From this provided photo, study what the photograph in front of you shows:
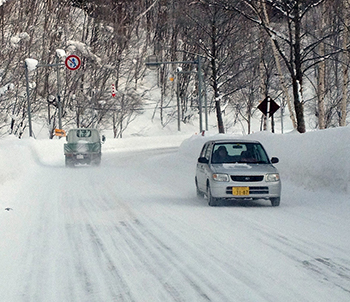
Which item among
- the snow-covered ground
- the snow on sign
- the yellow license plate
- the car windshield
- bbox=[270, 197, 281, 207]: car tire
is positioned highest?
the snow on sign

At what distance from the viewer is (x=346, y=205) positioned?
13.1m

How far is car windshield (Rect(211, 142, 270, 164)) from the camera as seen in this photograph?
14.5 metres

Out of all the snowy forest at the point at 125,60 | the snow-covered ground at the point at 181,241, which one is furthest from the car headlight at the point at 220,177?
the snowy forest at the point at 125,60

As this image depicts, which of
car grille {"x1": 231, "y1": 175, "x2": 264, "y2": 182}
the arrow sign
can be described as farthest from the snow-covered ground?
the arrow sign

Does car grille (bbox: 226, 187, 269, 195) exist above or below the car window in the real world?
below

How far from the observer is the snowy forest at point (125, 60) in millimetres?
44188

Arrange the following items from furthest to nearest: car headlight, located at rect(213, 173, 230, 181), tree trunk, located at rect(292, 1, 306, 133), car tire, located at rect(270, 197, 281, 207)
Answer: tree trunk, located at rect(292, 1, 306, 133) < car tire, located at rect(270, 197, 281, 207) < car headlight, located at rect(213, 173, 230, 181)

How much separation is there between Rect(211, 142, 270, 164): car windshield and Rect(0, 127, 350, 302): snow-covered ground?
1.02 metres

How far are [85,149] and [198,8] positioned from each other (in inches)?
670

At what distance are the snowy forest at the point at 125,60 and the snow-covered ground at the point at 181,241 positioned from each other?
24436 millimetres

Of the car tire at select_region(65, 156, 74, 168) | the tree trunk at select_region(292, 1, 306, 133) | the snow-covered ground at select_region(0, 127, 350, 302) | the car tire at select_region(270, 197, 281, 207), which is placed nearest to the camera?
the snow-covered ground at select_region(0, 127, 350, 302)

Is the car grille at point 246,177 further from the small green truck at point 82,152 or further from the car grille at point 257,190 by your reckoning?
the small green truck at point 82,152

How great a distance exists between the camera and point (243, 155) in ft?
→ 48.2

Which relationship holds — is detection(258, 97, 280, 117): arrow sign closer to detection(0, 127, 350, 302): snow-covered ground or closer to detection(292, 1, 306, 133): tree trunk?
detection(292, 1, 306, 133): tree trunk
